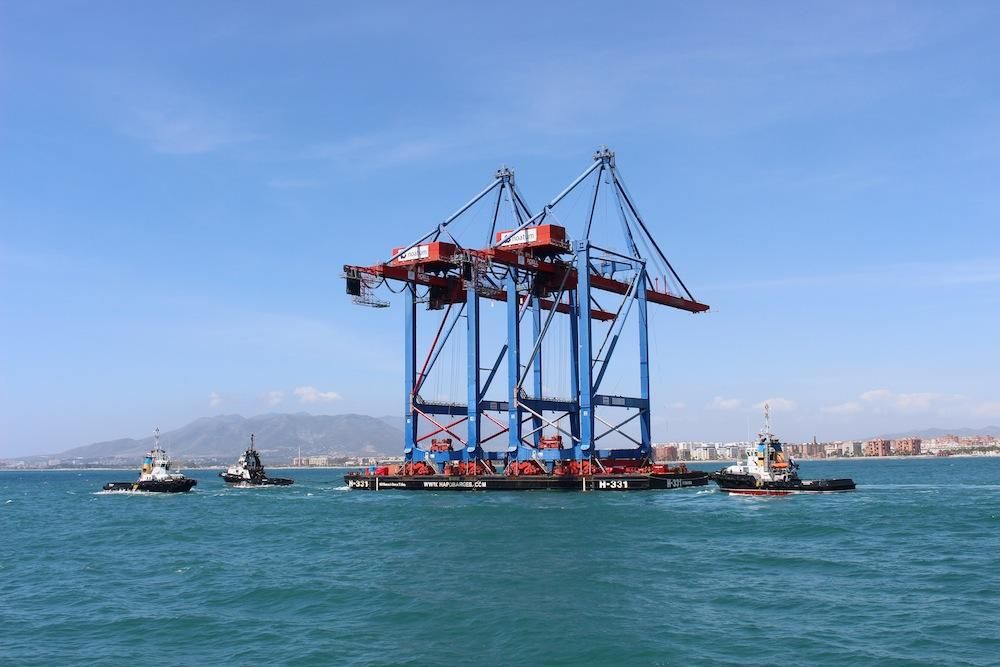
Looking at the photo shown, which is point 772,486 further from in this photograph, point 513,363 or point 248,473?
point 248,473

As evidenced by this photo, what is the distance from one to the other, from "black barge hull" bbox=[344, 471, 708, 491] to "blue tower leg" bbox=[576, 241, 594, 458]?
2751 millimetres

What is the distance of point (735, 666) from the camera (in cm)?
1620

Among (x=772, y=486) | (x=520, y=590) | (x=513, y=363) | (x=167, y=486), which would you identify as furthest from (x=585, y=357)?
(x=520, y=590)

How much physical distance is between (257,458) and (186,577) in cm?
5918

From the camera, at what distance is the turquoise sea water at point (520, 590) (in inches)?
706

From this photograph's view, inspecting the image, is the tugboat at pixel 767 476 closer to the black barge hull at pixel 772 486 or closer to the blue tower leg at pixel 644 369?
the black barge hull at pixel 772 486

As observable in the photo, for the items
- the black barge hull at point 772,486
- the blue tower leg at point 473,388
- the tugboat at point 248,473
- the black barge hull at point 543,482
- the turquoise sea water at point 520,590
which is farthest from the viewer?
the tugboat at point 248,473

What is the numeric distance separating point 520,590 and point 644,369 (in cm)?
5095

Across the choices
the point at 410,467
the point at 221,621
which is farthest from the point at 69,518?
the point at 221,621

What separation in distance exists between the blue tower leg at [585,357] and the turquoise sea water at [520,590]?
19.6 meters

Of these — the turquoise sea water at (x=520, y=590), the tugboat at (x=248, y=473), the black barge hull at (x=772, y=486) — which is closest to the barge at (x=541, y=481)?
the black barge hull at (x=772, y=486)

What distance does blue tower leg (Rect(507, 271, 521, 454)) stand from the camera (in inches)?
2746

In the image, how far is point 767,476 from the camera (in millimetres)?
55969

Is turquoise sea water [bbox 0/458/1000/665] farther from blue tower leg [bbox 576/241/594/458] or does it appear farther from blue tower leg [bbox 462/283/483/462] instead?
blue tower leg [bbox 462/283/483/462]
